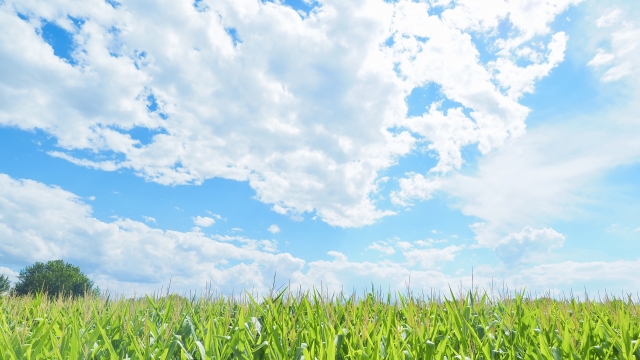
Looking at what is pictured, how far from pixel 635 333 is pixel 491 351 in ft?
8.19

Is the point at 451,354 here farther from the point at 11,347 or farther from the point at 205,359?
the point at 11,347

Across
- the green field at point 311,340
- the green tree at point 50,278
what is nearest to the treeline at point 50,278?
the green tree at point 50,278

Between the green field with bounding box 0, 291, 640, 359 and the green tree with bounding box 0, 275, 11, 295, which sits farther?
the green tree with bounding box 0, 275, 11, 295

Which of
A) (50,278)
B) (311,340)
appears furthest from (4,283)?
(311,340)

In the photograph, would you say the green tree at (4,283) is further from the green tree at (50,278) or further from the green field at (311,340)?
the green field at (311,340)

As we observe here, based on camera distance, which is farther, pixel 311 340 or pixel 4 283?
pixel 4 283

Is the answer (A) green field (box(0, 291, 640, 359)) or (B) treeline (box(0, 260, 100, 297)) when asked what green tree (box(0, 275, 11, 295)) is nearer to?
(B) treeline (box(0, 260, 100, 297))

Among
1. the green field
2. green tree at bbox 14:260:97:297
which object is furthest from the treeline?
the green field

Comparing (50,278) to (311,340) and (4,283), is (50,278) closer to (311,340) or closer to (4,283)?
(4,283)

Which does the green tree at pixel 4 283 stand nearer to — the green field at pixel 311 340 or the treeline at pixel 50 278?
the treeline at pixel 50 278

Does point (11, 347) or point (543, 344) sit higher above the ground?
point (543, 344)

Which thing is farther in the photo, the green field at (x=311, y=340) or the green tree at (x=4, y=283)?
the green tree at (x=4, y=283)

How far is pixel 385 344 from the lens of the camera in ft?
17.2

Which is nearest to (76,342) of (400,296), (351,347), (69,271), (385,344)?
(351,347)
